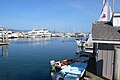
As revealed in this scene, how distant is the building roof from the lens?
18.5m

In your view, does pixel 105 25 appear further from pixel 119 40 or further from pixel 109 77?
pixel 109 77

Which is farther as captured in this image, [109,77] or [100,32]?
[100,32]

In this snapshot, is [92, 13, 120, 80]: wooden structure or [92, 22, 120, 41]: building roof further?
[92, 22, 120, 41]: building roof

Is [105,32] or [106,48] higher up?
[105,32]

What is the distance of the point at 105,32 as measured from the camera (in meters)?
19.5

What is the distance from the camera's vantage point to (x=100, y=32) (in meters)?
19.7

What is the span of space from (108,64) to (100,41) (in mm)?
2254

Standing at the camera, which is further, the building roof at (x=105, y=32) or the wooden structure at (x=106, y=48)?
the building roof at (x=105, y=32)

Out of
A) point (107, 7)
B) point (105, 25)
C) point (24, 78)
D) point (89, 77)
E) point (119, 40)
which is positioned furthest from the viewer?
point (107, 7)

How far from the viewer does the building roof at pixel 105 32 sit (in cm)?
1855

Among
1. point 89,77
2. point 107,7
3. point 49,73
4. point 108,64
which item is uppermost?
point 107,7

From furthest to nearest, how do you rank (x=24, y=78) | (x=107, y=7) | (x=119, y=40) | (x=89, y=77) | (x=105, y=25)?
(x=107, y=7), (x=24, y=78), (x=105, y=25), (x=89, y=77), (x=119, y=40)

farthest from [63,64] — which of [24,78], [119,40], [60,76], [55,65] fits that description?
[119,40]

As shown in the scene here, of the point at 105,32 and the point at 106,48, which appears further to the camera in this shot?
the point at 105,32
